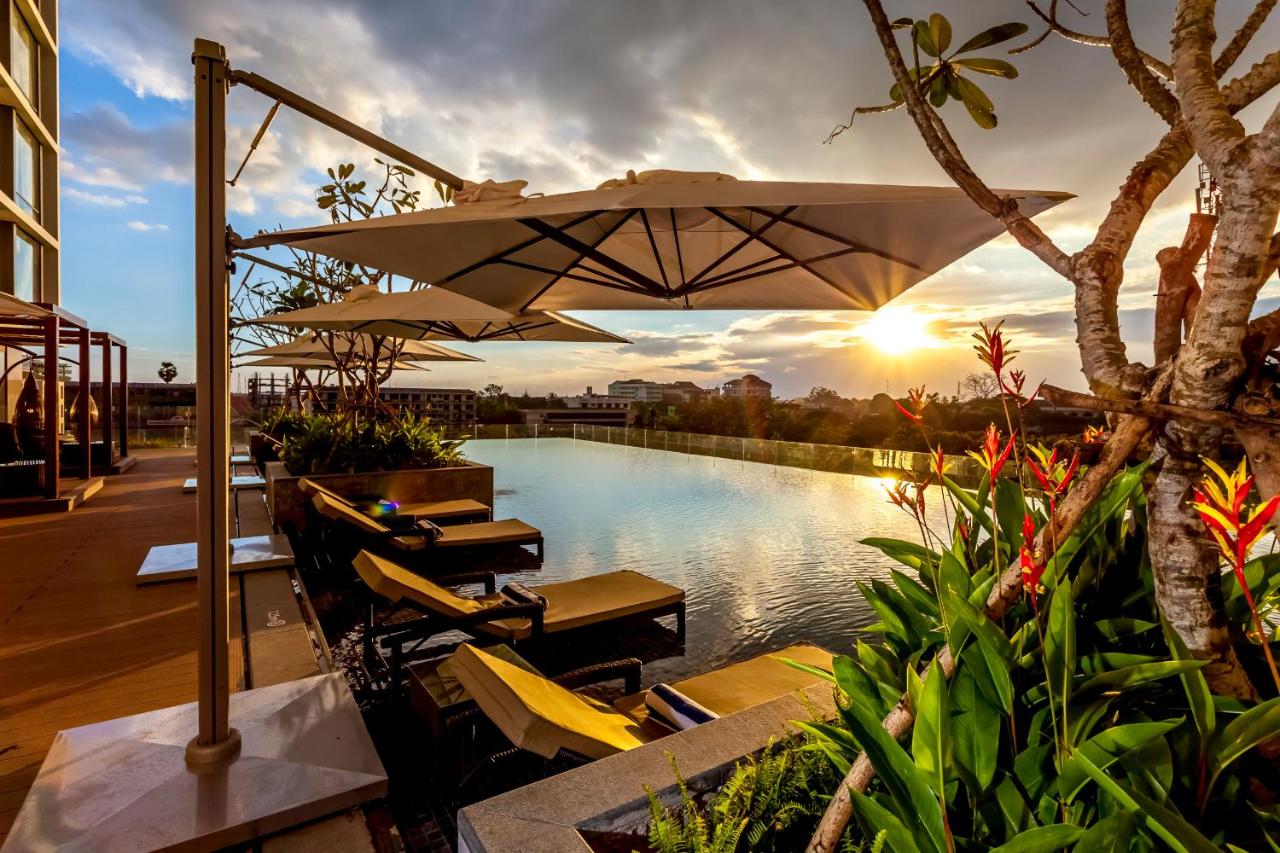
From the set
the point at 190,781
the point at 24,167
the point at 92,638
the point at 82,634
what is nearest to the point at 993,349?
the point at 190,781

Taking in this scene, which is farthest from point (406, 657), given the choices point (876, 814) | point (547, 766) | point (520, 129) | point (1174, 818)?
point (520, 129)

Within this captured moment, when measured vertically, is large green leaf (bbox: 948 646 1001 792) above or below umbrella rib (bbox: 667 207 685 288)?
below

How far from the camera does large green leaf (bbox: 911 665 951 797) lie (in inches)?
42.1

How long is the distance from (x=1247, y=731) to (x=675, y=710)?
1670 mm

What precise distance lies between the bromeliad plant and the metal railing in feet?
19.8

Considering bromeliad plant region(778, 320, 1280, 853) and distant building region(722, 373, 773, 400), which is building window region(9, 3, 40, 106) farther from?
distant building region(722, 373, 773, 400)

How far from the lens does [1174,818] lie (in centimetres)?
85

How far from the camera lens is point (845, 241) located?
3.54 metres

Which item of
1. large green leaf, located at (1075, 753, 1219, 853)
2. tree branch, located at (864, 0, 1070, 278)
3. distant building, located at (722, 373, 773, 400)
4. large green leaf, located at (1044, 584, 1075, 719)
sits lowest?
large green leaf, located at (1075, 753, 1219, 853)

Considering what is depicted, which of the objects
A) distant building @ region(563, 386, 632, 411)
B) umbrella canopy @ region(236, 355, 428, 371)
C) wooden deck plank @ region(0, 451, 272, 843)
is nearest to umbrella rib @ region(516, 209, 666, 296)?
wooden deck plank @ region(0, 451, 272, 843)

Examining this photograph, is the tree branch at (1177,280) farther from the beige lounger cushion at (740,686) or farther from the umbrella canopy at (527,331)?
the umbrella canopy at (527,331)

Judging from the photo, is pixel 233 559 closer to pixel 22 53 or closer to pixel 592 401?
pixel 22 53

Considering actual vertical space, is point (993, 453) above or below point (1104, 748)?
above

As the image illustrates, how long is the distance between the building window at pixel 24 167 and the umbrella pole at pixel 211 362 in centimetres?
1464
